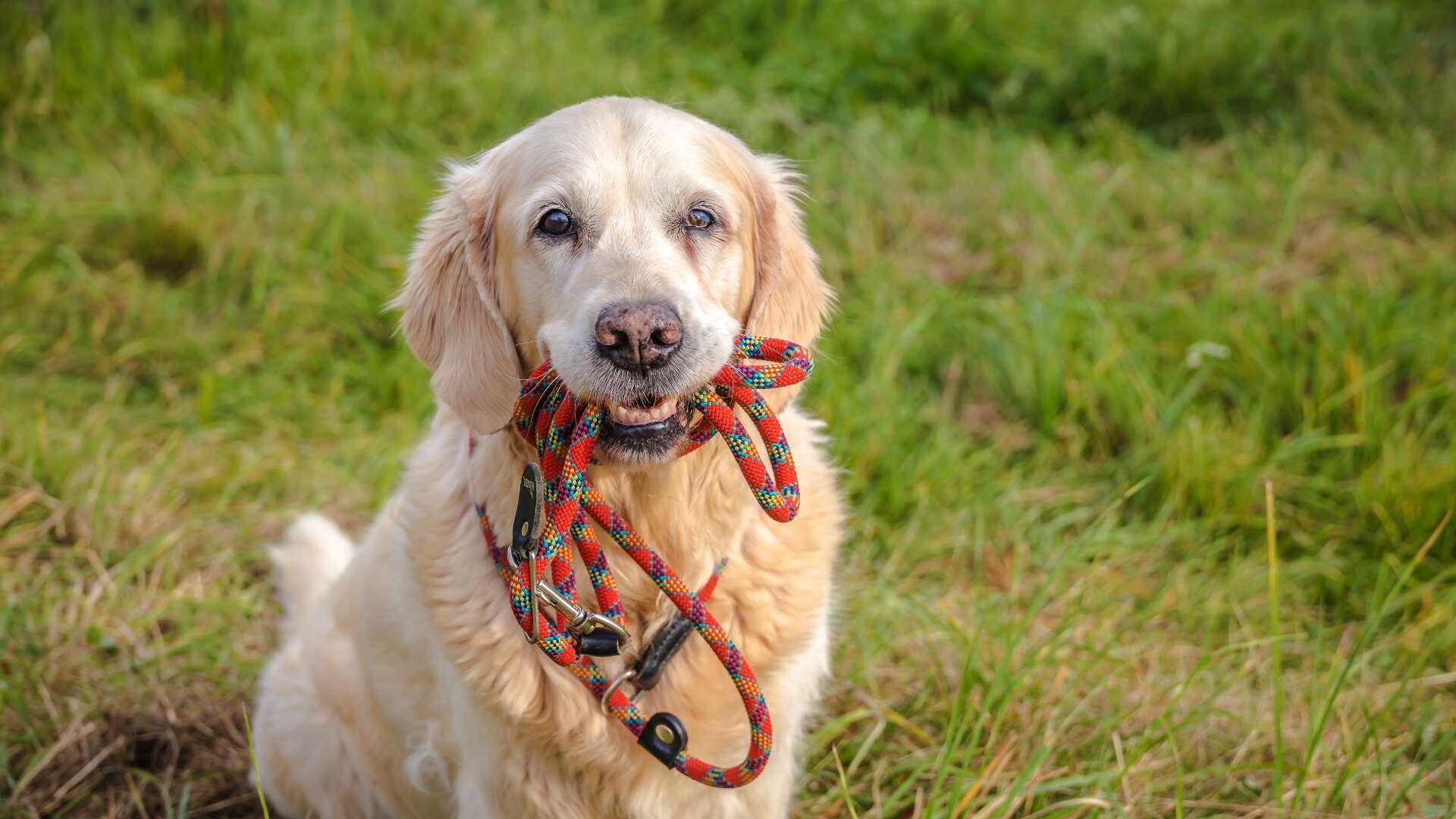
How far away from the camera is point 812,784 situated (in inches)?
103

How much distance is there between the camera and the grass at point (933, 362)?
263 cm

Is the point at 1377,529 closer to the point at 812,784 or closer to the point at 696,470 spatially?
the point at 812,784

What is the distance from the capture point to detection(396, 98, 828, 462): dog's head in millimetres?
1879

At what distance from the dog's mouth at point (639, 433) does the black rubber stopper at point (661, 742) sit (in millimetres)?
453

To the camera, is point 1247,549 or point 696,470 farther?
point 1247,549

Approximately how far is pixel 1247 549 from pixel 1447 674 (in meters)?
0.73

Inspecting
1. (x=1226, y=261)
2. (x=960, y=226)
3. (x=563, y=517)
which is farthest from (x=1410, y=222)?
(x=563, y=517)

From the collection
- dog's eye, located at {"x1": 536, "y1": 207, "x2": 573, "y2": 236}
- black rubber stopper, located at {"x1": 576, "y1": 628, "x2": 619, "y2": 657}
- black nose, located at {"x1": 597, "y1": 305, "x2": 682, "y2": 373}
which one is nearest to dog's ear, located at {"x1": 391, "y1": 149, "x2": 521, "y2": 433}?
dog's eye, located at {"x1": 536, "y1": 207, "x2": 573, "y2": 236}

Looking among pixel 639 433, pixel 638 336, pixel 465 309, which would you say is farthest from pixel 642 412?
pixel 465 309

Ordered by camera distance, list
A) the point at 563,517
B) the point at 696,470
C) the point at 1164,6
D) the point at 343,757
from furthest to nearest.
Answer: the point at 1164,6 < the point at 343,757 < the point at 696,470 < the point at 563,517

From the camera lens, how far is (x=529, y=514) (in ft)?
6.07

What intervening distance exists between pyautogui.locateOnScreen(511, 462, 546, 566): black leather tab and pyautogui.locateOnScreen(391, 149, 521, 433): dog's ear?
0.82ft

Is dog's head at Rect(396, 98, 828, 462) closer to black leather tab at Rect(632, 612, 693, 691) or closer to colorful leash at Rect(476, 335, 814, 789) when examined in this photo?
colorful leash at Rect(476, 335, 814, 789)

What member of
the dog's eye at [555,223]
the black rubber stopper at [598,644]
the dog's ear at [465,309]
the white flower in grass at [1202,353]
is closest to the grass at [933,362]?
the white flower in grass at [1202,353]
